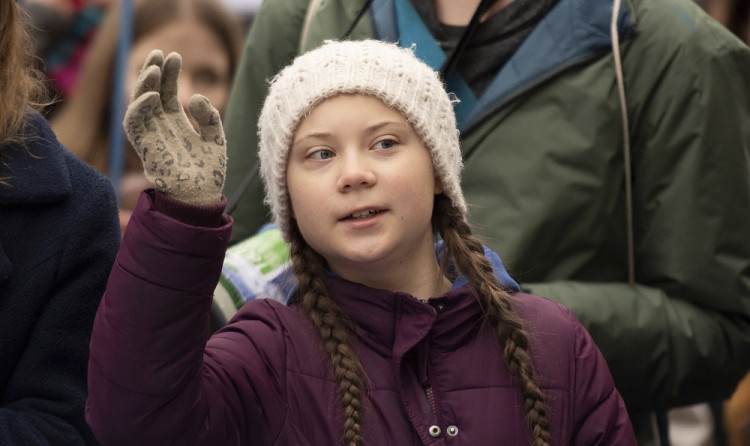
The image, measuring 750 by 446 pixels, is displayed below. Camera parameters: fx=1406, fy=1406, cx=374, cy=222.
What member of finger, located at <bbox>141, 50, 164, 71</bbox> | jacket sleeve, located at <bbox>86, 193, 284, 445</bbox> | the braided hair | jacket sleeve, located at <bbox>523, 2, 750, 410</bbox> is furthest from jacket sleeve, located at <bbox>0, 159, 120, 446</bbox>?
jacket sleeve, located at <bbox>523, 2, 750, 410</bbox>

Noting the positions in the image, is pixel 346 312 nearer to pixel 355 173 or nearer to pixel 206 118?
pixel 355 173

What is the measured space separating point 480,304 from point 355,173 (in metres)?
0.38

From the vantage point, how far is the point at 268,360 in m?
2.66

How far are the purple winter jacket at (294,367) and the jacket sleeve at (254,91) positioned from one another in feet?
3.33

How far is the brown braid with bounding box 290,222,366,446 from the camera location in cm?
260

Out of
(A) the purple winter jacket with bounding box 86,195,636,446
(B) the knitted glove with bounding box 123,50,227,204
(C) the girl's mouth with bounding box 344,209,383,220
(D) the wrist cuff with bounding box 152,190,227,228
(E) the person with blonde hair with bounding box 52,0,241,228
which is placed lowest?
(E) the person with blonde hair with bounding box 52,0,241,228

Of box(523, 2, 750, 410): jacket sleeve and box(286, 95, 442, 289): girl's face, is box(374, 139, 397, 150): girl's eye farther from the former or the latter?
box(523, 2, 750, 410): jacket sleeve

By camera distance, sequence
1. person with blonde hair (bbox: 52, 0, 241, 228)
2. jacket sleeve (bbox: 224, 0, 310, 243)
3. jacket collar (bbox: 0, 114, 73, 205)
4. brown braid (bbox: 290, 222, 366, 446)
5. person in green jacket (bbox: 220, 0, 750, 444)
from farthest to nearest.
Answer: person with blonde hair (bbox: 52, 0, 241, 228), jacket sleeve (bbox: 224, 0, 310, 243), person in green jacket (bbox: 220, 0, 750, 444), jacket collar (bbox: 0, 114, 73, 205), brown braid (bbox: 290, 222, 366, 446)

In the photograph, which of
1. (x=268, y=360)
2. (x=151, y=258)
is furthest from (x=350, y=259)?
(x=151, y=258)

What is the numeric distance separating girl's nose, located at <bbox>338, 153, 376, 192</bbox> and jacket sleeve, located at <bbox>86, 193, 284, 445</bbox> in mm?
298

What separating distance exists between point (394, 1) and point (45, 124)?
1123 mm


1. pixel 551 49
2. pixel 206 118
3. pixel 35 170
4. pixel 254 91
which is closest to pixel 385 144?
pixel 206 118

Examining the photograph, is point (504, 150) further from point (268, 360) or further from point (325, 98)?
point (268, 360)

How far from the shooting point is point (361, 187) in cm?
266
